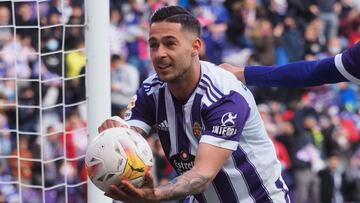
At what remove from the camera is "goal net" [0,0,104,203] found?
8945 millimetres

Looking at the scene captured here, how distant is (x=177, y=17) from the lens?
5129mm

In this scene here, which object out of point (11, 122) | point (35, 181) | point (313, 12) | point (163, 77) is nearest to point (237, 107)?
point (163, 77)

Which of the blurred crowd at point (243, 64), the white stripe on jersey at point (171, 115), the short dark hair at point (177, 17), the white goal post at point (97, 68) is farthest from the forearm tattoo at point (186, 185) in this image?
the blurred crowd at point (243, 64)

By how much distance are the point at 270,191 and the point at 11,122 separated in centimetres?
520

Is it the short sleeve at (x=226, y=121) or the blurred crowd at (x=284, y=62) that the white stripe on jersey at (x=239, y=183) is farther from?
the blurred crowd at (x=284, y=62)

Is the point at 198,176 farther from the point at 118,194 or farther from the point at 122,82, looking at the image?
the point at 122,82

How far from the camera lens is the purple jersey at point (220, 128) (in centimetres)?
518

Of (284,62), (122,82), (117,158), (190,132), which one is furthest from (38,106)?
(284,62)

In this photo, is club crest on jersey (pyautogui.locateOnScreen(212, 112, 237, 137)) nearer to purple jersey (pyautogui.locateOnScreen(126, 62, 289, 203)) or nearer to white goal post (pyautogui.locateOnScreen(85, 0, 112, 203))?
purple jersey (pyautogui.locateOnScreen(126, 62, 289, 203))

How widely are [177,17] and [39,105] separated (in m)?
4.57

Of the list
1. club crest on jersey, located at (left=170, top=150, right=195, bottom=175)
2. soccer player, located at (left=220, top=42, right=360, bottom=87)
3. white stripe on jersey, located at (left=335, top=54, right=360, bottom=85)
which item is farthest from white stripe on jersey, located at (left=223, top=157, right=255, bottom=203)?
white stripe on jersey, located at (left=335, top=54, right=360, bottom=85)

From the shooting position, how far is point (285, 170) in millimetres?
12828

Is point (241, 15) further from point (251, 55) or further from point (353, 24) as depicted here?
point (353, 24)

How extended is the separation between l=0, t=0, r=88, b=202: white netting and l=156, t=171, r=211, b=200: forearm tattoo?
3687 millimetres
